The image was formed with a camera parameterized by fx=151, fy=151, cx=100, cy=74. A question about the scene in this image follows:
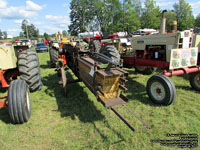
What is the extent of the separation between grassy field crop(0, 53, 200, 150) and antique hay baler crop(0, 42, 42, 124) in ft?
1.05

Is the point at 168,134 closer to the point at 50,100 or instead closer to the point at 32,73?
the point at 50,100

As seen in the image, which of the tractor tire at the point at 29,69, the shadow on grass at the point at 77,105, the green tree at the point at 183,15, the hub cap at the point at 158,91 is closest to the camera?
the shadow on grass at the point at 77,105

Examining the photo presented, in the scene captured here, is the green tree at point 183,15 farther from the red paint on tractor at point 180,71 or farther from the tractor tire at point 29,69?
the tractor tire at point 29,69

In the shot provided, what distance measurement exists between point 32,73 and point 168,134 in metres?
3.48

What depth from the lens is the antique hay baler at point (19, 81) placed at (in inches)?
111

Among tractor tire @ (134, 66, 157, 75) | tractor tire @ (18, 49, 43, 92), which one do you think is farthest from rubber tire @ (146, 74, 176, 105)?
tractor tire @ (18, 49, 43, 92)

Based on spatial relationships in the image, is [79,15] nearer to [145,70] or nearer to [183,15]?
[183,15]

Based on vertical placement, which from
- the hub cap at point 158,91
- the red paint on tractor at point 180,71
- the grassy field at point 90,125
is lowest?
the grassy field at point 90,125

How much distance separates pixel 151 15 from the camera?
45.2m

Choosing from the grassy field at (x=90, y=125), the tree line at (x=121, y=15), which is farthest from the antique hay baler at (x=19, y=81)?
the tree line at (x=121, y=15)

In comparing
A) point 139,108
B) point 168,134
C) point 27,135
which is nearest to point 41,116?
point 27,135

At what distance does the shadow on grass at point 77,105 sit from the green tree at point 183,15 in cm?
4503

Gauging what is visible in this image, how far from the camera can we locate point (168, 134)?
2.70 meters

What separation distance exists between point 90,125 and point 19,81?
5.56ft
